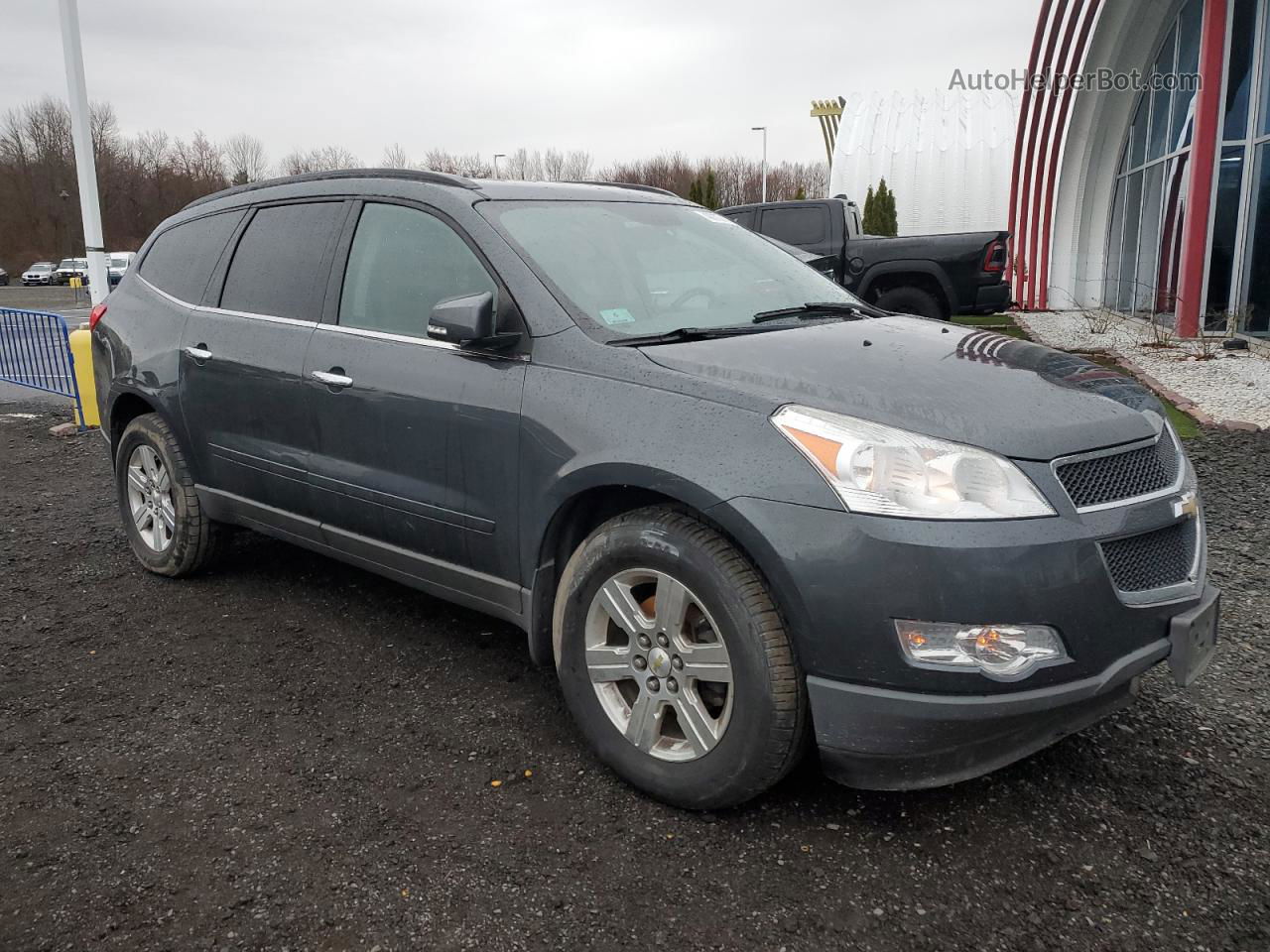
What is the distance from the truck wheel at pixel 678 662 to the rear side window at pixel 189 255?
2.59 meters

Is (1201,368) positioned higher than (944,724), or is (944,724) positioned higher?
(944,724)

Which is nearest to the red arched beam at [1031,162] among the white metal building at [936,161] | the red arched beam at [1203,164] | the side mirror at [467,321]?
the red arched beam at [1203,164]

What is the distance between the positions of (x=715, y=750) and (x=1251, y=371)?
9733 mm

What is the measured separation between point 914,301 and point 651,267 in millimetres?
9731

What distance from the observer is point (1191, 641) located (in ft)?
8.13

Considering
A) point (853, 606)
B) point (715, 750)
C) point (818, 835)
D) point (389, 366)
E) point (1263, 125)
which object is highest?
point (1263, 125)

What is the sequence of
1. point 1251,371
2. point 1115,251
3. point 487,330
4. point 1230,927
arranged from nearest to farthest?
point 1230,927 → point 487,330 → point 1251,371 → point 1115,251

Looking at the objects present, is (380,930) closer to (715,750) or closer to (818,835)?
(715,750)

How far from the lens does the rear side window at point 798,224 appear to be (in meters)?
13.2

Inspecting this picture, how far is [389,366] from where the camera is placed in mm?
3398

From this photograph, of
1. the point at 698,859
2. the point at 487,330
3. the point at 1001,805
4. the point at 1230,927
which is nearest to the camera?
the point at 1230,927

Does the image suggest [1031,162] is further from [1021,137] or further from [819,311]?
[819,311]

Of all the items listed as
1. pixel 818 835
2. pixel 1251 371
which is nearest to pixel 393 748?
pixel 818 835

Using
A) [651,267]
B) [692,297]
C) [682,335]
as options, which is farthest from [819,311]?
[682,335]
